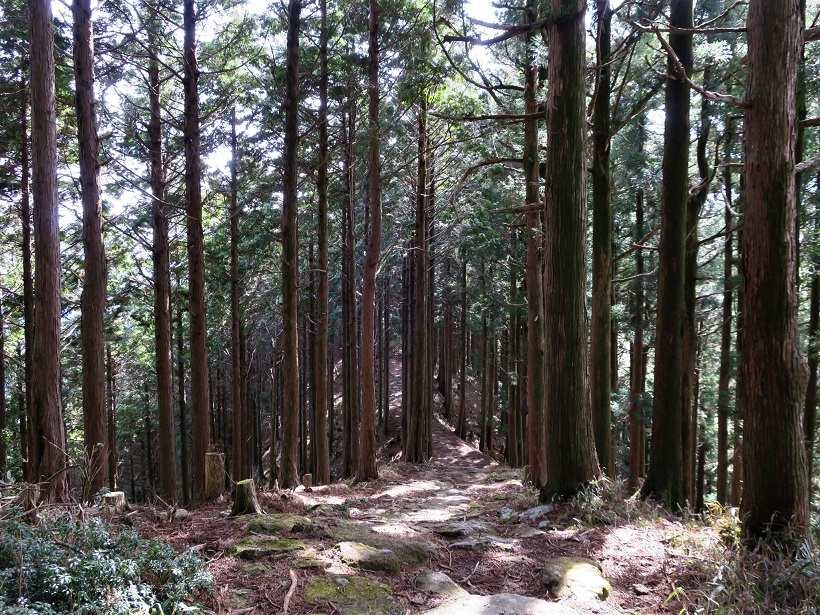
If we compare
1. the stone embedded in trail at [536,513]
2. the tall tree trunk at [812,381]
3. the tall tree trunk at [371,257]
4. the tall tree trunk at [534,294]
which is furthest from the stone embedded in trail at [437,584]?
the tall tree trunk at [812,381]

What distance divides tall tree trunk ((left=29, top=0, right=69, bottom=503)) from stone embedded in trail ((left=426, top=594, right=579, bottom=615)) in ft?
16.1

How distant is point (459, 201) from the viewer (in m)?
17.4

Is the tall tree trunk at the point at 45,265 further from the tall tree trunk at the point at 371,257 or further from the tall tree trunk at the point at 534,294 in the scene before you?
the tall tree trunk at the point at 534,294

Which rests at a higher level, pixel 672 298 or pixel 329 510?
pixel 672 298

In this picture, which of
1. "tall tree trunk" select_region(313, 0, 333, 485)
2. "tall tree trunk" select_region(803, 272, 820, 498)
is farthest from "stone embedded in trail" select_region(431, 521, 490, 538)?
"tall tree trunk" select_region(803, 272, 820, 498)

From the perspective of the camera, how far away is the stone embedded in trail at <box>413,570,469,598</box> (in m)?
4.12

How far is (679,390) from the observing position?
7652mm

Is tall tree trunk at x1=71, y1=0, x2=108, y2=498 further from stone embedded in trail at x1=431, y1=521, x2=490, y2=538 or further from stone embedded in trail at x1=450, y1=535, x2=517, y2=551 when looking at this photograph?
stone embedded in trail at x1=450, y1=535, x2=517, y2=551

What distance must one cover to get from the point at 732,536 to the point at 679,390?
325 centimetres

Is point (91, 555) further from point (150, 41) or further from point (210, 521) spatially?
point (150, 41)

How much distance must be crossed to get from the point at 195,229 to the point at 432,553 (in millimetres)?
8482

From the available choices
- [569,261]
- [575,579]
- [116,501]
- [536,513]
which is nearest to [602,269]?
[569,261]

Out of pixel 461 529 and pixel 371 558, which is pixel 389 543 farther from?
pixel 461 529

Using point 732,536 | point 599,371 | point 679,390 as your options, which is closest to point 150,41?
point 599,371
